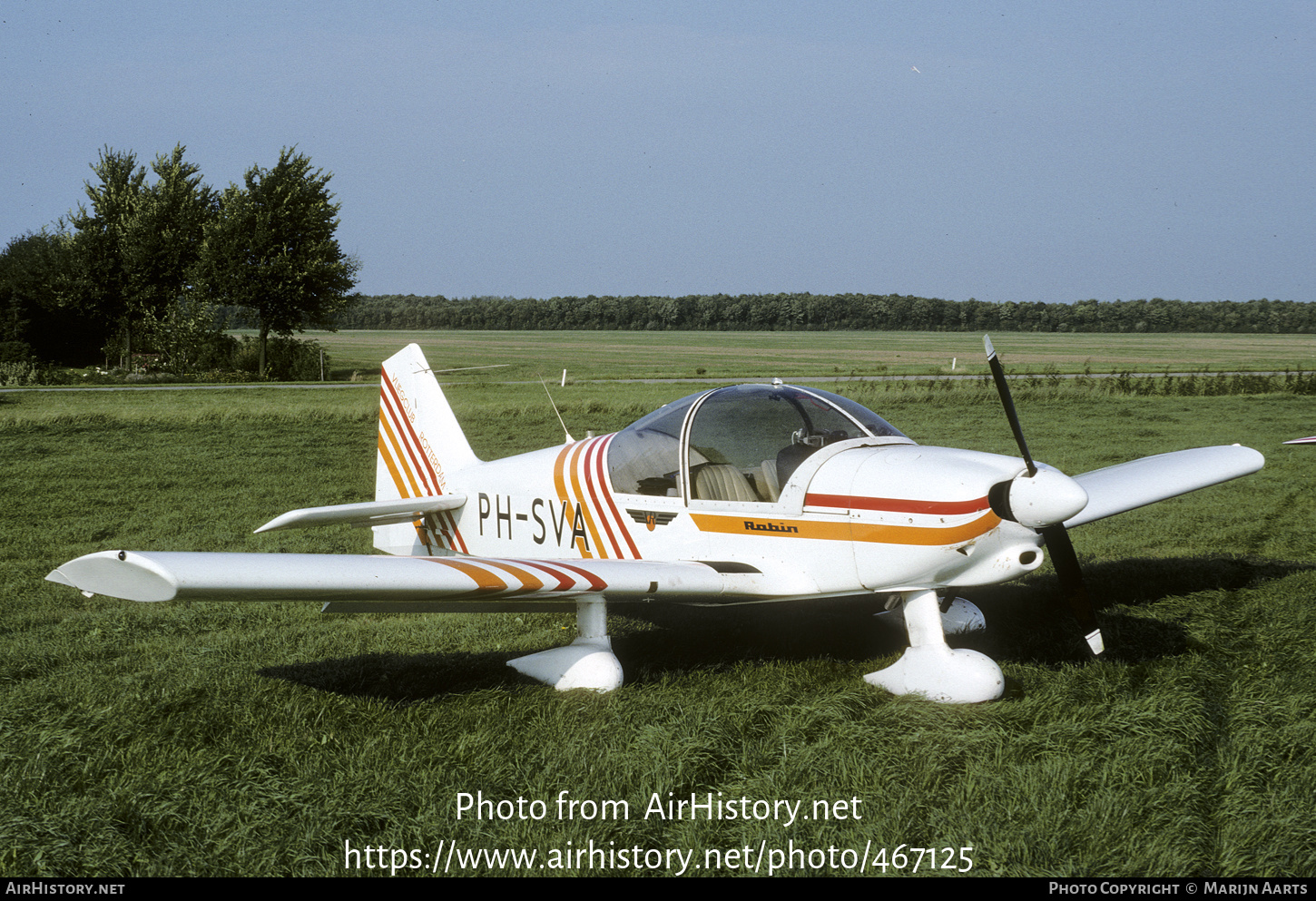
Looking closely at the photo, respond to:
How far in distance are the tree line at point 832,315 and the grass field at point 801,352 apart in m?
4.97

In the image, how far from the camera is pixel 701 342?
93125mm

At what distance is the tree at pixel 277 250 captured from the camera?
41000mm

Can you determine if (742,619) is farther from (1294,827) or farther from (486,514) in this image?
(1294,827)

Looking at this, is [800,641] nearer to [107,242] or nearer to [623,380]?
[623,380]

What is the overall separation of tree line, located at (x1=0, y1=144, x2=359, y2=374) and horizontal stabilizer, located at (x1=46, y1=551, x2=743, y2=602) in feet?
130

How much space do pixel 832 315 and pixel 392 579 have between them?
119831 millimetres

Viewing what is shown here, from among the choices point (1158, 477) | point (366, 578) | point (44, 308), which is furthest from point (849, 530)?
point (44, 308)

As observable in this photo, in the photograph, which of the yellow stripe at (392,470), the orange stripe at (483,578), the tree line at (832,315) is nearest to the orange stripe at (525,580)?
the orange stripe at (483,578)

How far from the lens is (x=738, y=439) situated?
6086 millimetres

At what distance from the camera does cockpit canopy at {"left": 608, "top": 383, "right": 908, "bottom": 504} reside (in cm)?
596

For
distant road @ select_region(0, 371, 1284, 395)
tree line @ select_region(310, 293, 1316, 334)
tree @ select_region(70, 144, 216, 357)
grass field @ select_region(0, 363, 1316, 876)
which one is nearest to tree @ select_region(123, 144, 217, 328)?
tree @ select_region(70, 144, 216, 357)

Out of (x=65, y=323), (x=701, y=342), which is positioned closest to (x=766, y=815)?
(x=65, y=323)

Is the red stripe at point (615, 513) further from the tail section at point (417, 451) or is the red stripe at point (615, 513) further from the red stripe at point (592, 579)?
the tail section at point (417, 451)

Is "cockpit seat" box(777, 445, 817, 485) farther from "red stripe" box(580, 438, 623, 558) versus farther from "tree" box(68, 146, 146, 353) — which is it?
"tree" box(68, 146, 146, 353)
